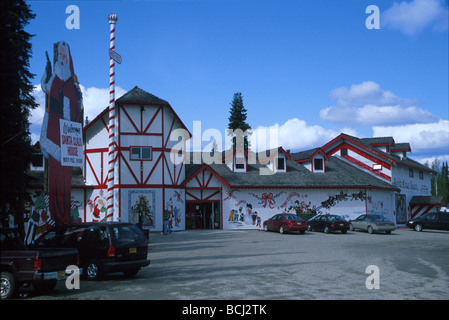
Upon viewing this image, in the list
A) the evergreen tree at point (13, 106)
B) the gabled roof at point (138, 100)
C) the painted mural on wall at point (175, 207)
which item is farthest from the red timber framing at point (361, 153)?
the evergreen tree at point (13, 106)

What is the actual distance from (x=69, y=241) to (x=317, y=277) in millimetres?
7128

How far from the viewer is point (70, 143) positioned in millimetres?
17062

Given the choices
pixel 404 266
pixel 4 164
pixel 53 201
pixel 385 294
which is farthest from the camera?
pixel 53 201

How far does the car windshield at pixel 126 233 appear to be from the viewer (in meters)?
12.4

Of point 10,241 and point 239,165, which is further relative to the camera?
point 239,165

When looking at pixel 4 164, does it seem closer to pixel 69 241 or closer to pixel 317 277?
pixel 69 241

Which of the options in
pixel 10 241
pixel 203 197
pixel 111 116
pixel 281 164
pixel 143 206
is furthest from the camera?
pixel 281 164

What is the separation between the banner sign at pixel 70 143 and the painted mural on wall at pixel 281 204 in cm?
1983

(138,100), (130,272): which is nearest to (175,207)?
(138,100)

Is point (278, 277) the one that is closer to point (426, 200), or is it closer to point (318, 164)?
point (318, 164)

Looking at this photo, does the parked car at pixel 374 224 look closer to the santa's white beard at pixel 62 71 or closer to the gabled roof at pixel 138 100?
the gabled roof at pixel 138 100

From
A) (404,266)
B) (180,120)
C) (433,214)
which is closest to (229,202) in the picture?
(180,120)

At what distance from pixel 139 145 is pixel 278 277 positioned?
72.7 feet
